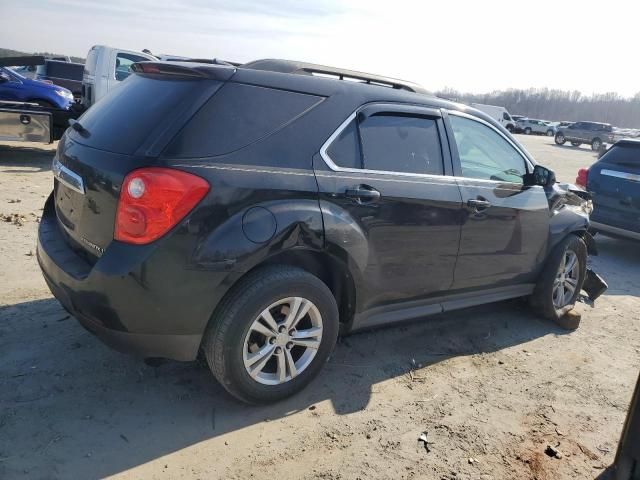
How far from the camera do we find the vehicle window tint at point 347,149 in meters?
3.23

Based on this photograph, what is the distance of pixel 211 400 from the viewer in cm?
319

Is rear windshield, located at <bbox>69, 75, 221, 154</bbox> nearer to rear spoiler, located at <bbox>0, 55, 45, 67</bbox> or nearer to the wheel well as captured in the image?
the wheel well

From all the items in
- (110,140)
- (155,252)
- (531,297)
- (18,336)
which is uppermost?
(110,140)

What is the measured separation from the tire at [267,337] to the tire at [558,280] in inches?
93.8

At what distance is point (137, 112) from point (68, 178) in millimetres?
595

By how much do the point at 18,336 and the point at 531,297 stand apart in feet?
13.6

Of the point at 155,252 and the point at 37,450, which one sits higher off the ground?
the point at 155,252

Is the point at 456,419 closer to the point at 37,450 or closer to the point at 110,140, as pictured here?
the point at 37,450

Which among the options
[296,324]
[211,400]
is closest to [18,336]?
[211,400]

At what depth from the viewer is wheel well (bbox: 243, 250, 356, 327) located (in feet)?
10.4

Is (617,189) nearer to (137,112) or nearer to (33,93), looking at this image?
(137,112)

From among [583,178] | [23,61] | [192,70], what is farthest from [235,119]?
[23,61]

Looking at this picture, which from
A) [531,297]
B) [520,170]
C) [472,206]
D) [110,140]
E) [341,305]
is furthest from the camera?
[531,297]

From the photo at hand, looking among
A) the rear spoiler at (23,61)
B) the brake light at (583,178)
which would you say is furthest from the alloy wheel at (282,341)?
the rear spoiler at (23,61)
